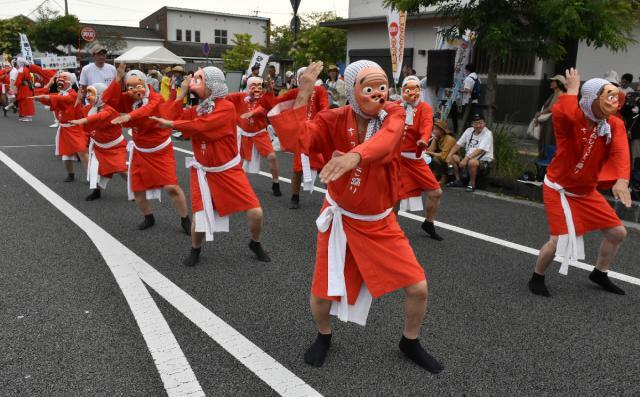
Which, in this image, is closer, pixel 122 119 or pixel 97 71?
pixel 122 119

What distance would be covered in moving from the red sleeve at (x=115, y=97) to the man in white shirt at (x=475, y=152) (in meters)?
5.37

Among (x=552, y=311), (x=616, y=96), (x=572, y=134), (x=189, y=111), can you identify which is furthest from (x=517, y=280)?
(x=189, y=111)

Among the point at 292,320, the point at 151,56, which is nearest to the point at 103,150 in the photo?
the point at 292,320

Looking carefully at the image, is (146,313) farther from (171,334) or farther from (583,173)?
(583,173)

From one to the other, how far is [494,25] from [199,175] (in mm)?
5756

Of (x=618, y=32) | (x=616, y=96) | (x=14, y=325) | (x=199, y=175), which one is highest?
(x=618, y=32)

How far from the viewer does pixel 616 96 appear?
412cm

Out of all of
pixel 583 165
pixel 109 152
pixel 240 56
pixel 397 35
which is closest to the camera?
pixel 583 165

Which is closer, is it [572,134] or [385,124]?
[385,124]

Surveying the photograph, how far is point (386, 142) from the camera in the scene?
273 centimetres

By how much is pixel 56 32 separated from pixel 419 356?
52240 millimetres

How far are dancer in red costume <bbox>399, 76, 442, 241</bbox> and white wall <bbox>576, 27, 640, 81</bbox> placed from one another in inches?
353

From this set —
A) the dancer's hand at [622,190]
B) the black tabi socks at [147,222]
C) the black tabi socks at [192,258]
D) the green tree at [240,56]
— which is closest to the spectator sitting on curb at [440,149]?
the black tabi socks at [147,222]

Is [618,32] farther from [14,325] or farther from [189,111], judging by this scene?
[14,325]
